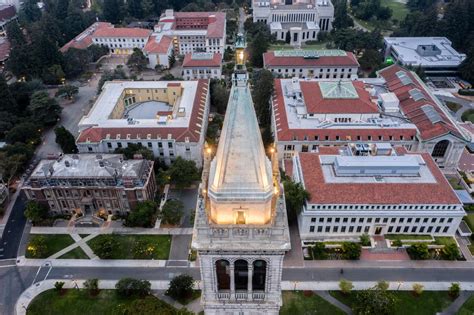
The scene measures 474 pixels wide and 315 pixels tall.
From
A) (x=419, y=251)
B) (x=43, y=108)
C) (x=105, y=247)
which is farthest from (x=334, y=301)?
(x=43, y=108)

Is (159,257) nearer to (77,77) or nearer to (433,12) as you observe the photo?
(77,77)

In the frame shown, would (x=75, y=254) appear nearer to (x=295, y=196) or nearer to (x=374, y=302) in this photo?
(x=295, y=196)

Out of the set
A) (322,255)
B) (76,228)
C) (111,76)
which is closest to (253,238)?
(322,255)

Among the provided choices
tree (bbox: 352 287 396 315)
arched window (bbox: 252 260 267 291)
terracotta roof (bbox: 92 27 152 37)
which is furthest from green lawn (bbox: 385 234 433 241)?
terracotta roof (bbox: 92 27 152 37)

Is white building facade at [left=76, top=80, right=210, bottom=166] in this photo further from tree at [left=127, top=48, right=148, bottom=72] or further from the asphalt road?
tree at [left=127, top=48, right=148, bottom=72]

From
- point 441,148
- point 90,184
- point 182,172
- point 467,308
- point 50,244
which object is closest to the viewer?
point 467,308
